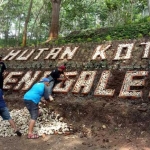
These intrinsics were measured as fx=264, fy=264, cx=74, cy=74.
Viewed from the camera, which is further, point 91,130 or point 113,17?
point 113,17

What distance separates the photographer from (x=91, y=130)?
723 cm

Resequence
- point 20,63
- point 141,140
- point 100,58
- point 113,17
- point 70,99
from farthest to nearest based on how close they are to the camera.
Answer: point 113,17 → point 20,63 → point 100,58 → point 70,99 → point 141,140

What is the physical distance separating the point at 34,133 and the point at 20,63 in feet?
21.1

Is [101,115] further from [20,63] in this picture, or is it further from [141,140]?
[20,63]

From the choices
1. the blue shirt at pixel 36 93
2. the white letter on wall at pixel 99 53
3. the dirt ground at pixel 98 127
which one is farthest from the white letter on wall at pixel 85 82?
the blue shirt at pixel 36 93

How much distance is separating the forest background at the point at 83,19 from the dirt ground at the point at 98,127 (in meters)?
5.57

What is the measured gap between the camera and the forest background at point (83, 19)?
1452 centimetres

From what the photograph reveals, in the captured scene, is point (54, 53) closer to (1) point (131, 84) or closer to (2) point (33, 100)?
(1) point (131, 84)

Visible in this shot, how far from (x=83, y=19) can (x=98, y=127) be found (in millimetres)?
24489

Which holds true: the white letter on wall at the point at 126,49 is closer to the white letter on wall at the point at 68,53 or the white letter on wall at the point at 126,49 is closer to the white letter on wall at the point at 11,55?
the white letter on wall at the point at 68,53

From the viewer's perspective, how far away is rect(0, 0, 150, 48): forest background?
1452cm

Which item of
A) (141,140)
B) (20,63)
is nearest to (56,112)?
(141,140)

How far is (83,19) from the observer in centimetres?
3050

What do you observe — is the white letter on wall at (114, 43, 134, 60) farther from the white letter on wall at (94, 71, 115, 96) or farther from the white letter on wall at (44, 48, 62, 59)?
the white letter on wall at (44, 48, 62, 59)
